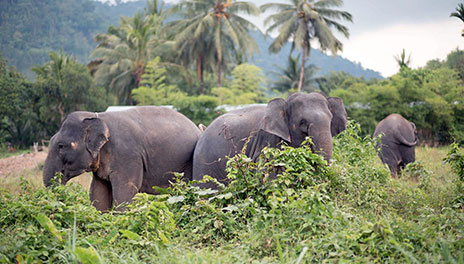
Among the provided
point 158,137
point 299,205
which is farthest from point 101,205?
point 299,205

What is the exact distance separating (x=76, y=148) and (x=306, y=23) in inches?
1351

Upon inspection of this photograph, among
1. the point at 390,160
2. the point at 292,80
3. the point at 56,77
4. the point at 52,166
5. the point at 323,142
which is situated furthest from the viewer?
the point at 292,80

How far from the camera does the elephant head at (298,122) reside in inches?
224

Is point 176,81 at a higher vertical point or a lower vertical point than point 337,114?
lower

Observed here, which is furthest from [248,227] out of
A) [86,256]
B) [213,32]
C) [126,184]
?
[213,32]

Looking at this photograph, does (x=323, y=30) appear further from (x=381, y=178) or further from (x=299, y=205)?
(x=299, y=205)

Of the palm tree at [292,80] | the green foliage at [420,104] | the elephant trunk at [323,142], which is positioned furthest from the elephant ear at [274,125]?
the palm tree at [292,80]

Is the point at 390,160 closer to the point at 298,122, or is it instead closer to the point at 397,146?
the point at 397,146

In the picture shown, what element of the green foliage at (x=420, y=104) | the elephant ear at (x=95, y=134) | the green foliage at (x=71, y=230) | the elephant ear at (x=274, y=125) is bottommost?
the green foliage at (x=420, y=104)

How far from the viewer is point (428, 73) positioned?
2775 cm

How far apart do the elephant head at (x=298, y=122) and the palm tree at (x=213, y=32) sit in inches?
1300

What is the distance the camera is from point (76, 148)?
6316mm

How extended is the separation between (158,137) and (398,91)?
19383 millimetres

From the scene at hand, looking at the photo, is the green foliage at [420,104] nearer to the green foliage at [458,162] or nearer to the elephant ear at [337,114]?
the green foliage at [458,162]
